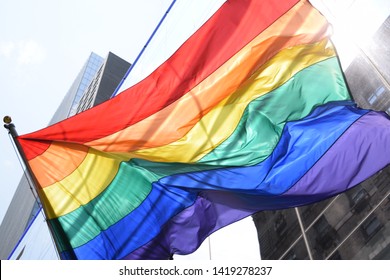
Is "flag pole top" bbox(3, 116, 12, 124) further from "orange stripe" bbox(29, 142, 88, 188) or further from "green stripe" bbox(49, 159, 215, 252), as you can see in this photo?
"green stripe" bbox(49, 159, 215, 252)

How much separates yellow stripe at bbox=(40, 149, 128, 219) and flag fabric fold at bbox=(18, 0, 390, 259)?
0.05ft

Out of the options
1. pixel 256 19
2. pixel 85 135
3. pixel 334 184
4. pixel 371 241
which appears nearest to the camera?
pixel 334 184

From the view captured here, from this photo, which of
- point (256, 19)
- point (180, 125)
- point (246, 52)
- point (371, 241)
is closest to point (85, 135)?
point (180, 125)

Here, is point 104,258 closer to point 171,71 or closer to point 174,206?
point 174,206

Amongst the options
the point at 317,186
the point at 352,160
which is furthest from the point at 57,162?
the point at 352,160

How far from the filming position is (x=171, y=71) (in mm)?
6418

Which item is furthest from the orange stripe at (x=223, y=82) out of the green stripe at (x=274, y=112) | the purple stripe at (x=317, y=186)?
the purple stripe at (x=317, y=186)

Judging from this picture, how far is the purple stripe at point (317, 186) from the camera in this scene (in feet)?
17.8

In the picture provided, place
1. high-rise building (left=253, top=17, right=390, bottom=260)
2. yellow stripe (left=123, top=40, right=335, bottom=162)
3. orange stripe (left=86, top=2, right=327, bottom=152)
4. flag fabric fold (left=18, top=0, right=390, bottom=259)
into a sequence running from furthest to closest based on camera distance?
high-rise building (left=253, top=17, right=390, bottom=260)
orange stripe (left=86, top=2, right=327, bottom=152)
yellow stripe (left=123, top=40, right=335, bottom=162)
flag fabric fold (left=18, top=0, right=390, bottom=259)

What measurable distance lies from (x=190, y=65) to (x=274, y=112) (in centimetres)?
151

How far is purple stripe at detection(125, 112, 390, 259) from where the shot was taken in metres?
5.42

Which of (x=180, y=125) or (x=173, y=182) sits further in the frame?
(x=180, y=125)

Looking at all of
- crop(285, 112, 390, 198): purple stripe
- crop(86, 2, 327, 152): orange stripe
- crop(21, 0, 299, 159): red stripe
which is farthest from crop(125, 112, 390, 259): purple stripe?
crop(21, 0, 299, 159): red stripe

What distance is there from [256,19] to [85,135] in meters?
3.09
